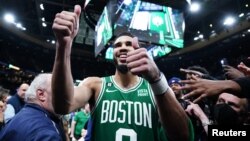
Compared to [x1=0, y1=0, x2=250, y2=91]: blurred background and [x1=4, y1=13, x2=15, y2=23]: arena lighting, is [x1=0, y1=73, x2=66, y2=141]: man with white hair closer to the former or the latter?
[x1=0, y1=0, x2=250, y2=91]: blurred background

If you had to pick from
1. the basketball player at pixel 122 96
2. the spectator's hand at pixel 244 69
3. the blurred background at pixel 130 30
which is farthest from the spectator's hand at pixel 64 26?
the blurred background at pixel 130 30

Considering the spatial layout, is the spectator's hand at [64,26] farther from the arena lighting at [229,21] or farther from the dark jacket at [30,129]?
the arena lighting at [229,21]

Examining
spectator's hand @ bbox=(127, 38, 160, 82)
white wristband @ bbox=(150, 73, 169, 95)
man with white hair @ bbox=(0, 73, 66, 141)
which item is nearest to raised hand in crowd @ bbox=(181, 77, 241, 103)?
white wristband @ bbox=(150, 73, 169, 95)

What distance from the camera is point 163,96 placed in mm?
1746

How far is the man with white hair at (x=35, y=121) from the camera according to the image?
231cm

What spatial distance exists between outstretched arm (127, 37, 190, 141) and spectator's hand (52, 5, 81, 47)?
1.24ft

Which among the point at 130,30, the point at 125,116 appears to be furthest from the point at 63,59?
the point at 130,30

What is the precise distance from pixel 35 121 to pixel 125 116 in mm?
693

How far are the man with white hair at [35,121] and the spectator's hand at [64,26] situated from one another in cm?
84

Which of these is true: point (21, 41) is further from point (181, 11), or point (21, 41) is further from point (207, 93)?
point (207, 93)

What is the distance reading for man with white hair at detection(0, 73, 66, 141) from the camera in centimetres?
231

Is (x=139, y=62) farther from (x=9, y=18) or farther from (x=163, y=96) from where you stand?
(x=9, y=18)

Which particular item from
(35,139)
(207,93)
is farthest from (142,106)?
(35,139)

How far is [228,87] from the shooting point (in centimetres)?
227
